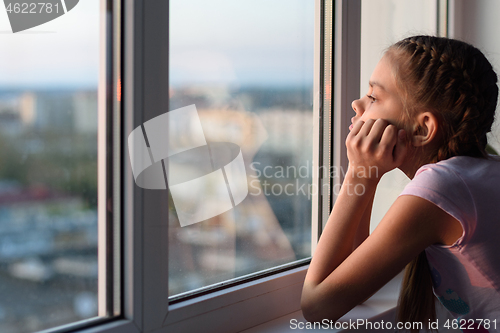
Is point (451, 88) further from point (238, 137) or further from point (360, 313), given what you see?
point (360, 313)

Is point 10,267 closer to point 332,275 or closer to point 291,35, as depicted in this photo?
point 332,275

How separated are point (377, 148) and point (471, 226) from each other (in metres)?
0.20

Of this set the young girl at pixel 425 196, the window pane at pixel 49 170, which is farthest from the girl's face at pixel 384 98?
the window pane at pixel 49 170

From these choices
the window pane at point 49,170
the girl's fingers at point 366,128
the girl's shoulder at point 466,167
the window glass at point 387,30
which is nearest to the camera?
the window pane at point 49,170

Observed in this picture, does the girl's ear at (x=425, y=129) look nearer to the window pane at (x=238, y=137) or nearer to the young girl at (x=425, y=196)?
the young girl at (x=425, y=196)

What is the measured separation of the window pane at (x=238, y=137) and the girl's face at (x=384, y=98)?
208mm

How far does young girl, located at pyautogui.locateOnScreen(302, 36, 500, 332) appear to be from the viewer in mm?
623

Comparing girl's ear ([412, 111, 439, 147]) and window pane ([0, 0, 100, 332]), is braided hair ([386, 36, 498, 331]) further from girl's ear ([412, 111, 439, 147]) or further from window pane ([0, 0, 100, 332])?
window pane ([0, 0, 100, 332])

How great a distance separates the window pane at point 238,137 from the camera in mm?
711

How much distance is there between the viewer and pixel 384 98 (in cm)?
75

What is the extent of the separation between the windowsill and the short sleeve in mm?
326

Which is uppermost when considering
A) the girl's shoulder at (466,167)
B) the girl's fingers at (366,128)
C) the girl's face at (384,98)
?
the girl's face at (384,98)

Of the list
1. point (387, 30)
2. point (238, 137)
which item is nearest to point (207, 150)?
point (238, 137)

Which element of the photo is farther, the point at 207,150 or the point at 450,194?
the point at 207,150
